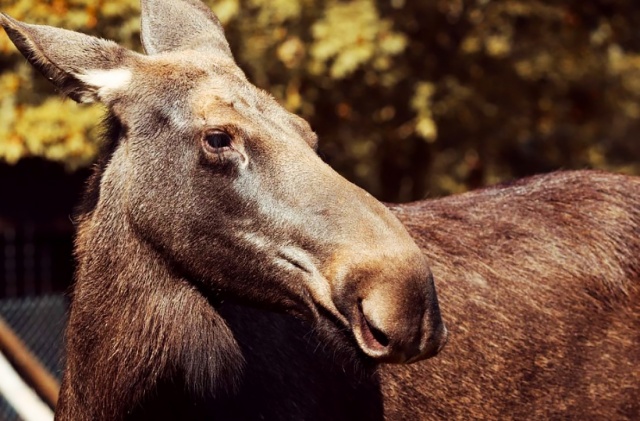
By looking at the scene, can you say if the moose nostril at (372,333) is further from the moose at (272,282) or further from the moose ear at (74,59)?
the moose ear at (74,59)

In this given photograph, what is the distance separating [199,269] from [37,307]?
16.5 feet

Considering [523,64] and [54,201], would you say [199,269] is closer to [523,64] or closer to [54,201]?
[54,201]

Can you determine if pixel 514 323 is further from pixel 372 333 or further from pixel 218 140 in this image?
pixel 218 140

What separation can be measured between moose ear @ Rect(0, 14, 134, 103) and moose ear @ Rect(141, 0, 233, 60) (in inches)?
20.2

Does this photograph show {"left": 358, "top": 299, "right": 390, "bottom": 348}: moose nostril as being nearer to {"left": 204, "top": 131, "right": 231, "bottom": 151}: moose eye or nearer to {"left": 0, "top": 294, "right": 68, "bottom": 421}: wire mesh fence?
{"left": 204, "top": 131, "right": 231, "bottom": 151}: moose eye

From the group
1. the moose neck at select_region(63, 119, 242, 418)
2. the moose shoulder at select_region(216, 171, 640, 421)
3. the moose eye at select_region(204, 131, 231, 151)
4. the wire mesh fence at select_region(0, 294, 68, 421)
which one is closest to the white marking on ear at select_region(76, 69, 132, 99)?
the moose neck at select_region(63, 119, 242, 418)

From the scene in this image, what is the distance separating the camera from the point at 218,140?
4090 mm

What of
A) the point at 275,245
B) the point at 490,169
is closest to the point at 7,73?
the point at 275,245

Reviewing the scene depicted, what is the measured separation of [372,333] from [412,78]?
8.63 m

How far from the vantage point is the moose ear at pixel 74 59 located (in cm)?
410

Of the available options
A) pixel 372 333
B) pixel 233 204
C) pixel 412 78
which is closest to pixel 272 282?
pixel 233 204

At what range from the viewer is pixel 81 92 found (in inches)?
168

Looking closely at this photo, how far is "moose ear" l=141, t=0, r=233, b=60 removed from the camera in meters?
4.86

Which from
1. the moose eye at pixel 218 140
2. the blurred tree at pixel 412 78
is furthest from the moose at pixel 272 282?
the blurred tree at pixel 412 78
